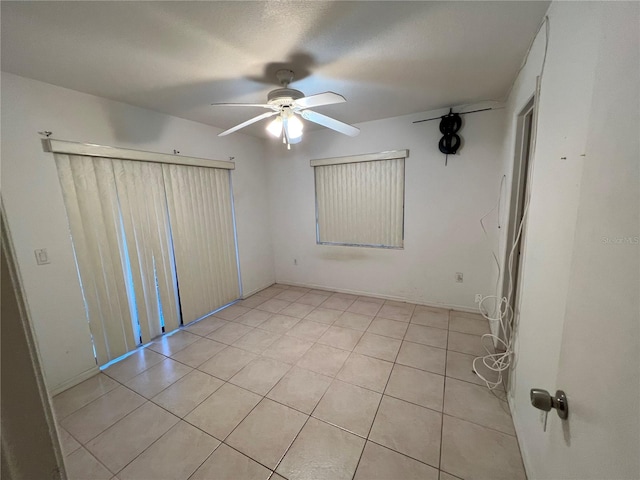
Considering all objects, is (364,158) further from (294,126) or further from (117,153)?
(117,153)

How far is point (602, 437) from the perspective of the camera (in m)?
0.51

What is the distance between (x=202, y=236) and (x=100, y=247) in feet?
3.44

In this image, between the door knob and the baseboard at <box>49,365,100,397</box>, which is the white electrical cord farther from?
the baseboard at <box>49,365,100,397</box>

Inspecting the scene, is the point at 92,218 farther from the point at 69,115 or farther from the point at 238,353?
the point at 238,353

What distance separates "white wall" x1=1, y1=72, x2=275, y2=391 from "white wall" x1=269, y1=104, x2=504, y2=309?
6.63ft

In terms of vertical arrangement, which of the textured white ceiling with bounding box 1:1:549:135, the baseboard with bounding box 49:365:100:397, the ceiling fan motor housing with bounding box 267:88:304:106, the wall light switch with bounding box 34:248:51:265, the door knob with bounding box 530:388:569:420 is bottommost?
the baseboard with bounding box 49:365:100:397

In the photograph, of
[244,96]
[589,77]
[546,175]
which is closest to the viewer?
[589,77]

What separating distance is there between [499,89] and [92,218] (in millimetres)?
3883

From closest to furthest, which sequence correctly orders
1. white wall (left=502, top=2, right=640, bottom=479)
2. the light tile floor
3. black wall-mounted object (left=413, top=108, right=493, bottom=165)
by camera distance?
white wall (left=502, top=2, right=640, bottom=479)
the light tile floor
black wall-mounted object (left=413, top=108, right=493, bottom=165)

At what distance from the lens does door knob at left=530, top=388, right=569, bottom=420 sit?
659 mm

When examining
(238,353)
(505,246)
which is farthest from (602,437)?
(238,353)

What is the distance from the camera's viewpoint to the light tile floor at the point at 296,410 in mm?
1395

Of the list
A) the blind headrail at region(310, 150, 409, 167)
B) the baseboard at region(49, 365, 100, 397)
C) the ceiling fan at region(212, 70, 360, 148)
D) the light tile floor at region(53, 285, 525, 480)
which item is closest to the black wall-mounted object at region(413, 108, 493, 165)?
the blind headrail at region(310, 150, 409, 167)

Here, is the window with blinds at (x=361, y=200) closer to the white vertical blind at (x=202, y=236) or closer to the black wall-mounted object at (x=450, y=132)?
the black wall-mounted object at (x=450, y=132)
